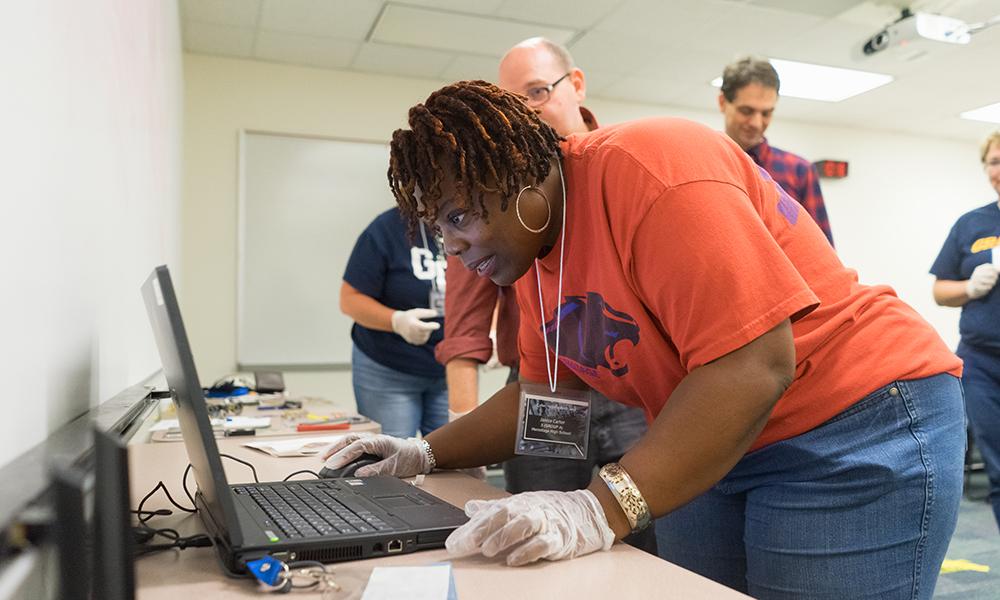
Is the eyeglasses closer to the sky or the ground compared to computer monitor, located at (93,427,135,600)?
closer to the sky

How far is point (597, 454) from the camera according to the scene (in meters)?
1.48

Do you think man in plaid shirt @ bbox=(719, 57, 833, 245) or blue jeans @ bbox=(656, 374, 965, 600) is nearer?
blue jeans @ bbox=(656, 374, 965, 600)

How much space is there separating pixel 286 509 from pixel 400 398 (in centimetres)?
156

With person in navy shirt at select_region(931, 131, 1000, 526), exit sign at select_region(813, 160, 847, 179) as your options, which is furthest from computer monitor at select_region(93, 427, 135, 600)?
exit sign at select_region(813, 160, 847, 179)

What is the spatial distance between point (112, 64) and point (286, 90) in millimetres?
3303

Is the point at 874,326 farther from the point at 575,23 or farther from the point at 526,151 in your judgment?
the point at 575,23

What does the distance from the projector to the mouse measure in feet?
11.8

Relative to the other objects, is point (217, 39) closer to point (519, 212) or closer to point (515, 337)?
point (515, 337)

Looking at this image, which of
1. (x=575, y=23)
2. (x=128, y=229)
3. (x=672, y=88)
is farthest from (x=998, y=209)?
(x=128, y=229)

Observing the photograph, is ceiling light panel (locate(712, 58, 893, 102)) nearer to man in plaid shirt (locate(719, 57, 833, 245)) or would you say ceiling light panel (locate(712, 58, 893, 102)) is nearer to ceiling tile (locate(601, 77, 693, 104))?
ceiling tile (locate(601, 77, 693, 104))

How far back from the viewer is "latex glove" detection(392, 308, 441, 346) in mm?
2219

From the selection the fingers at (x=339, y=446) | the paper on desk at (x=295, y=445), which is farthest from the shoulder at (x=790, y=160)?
the fingers at (x=339, y=446)

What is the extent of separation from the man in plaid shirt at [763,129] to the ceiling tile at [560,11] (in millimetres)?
1368

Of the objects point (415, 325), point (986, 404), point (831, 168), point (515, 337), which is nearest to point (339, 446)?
point (515, 337)
